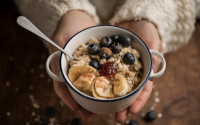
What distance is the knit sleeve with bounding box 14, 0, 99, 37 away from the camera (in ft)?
4.24

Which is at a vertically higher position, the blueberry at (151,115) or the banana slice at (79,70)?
the banana slice at (79,70)

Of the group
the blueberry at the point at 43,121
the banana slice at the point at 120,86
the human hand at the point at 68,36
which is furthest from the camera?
the blueberry at the point at 43,121

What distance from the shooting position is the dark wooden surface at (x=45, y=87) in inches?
50.1

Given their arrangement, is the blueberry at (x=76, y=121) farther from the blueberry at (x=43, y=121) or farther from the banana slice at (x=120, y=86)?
the banana slice at (x=120, y=86)

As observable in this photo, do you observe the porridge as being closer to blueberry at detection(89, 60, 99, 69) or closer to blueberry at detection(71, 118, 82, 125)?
blueberry at detection(89, 60, 99, 69)

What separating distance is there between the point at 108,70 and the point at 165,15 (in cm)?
71

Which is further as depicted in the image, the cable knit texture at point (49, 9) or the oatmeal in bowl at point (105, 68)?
the cable knit texture at point (49, 9)

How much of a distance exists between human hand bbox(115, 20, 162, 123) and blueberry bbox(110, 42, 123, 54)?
23 cm

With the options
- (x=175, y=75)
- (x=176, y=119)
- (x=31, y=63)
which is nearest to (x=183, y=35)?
(x=175, y=75)

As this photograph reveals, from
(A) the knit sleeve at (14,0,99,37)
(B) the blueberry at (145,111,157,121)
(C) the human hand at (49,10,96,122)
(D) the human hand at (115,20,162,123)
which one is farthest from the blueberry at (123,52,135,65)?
(A) the knit sleeve at (14,0,99,37)

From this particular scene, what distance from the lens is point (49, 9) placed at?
131 centimetres

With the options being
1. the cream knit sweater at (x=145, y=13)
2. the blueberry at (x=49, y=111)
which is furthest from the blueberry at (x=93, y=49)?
the blueberry at (x=49, y=111)

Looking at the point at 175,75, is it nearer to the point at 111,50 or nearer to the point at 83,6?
the point at 111,50

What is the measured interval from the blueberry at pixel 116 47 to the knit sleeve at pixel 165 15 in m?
0.38
